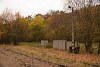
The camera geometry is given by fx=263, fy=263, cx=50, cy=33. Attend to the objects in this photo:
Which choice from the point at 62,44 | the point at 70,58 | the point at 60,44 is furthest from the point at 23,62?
the point at 60,44

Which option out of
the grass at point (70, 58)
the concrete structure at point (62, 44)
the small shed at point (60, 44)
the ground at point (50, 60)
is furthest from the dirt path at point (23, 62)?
the small shed at point (60, 44)

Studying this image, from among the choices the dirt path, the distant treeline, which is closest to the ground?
the dirt path

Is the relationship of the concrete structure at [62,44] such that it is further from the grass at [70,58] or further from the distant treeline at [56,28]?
the grass at [70,58]

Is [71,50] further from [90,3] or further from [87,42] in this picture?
[90,3]

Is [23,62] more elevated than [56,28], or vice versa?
[56,28]

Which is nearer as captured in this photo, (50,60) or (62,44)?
(50,60)

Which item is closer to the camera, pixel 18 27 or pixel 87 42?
pixel 87 42

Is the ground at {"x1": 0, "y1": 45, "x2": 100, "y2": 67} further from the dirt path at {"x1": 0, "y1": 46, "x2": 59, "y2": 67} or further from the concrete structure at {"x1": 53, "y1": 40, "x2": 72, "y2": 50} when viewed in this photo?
the concrete structure at {"x1": 53, "y1": 40, "x2": 72, "y2": 50}

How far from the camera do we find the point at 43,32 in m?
89.6

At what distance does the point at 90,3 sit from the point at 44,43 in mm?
24476

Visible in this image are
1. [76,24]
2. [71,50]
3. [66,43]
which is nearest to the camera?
[71,50]

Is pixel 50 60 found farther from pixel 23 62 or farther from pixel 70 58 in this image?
pixel 23 62

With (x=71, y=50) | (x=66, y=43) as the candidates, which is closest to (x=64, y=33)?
(x=66, y=43)

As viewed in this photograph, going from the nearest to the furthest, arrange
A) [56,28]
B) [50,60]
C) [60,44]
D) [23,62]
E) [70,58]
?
1. [23,62]
2. [50,60]
3. [70,58]
4. [60,44]
5. [56,28]
